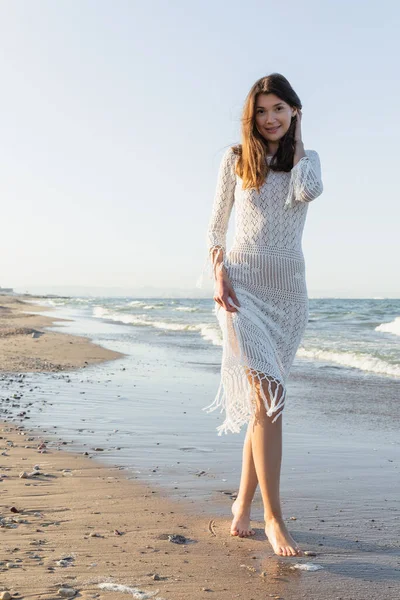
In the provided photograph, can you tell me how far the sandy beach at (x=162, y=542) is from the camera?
2.61 metres

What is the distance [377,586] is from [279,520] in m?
0.57

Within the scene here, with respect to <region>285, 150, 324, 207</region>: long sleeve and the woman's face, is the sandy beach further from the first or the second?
the woman's face

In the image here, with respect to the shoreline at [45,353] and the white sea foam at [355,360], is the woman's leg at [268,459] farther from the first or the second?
the white sea foam at [355,360]

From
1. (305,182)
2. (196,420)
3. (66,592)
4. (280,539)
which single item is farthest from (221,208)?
(196,420)

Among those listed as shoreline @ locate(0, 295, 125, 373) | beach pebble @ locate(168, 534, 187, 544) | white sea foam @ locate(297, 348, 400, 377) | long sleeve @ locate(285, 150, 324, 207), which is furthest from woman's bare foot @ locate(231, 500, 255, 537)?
white sea foam @ locate(297, 348, 400, 377)

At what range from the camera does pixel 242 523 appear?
10.8ft

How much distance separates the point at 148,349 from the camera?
48.3 ft

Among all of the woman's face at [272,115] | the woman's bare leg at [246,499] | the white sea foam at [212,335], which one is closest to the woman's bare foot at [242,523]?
the woman's bare leg at [246,499]

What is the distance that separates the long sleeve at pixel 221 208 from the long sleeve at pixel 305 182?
1.06 ft

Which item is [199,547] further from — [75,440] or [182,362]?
[182,362]

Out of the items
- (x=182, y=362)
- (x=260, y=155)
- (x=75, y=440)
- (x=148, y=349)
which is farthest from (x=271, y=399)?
(x=148, y=349)

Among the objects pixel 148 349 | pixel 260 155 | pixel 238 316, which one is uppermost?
pixel 260 155

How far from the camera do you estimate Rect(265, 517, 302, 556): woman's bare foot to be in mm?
3027

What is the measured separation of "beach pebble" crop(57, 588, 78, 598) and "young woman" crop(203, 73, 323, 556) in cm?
101
